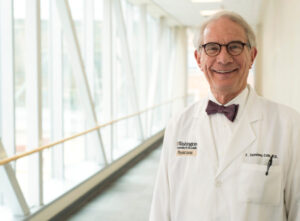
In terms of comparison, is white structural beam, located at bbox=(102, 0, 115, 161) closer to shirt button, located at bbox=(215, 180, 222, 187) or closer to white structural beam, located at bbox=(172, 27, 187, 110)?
shirt button, located at bbox=(215, 180, 222, 187)

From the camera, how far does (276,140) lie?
1567 millimetres

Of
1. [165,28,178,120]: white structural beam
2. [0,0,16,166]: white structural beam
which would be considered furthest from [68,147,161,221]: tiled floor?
[165,28,178,120]: white structural beam

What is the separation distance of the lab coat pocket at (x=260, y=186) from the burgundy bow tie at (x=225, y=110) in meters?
0.23

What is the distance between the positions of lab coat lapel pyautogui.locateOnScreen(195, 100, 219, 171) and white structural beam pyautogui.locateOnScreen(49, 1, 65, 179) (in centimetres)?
473

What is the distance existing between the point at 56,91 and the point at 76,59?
72 cm

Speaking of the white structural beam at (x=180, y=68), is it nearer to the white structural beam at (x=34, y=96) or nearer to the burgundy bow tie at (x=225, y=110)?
the white structural beam at (x=34, y=96)

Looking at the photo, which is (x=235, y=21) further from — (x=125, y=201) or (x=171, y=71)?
(x=171, y=71)

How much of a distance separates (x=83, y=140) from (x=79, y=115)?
2.12ft

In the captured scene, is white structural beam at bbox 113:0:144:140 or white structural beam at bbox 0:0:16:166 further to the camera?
white structural beam at bbox 113:0:144:140

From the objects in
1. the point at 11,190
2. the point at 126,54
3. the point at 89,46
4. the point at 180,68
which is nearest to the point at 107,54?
the point at 89,46

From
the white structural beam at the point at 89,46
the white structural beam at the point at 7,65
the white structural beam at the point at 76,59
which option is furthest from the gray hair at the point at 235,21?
the white structural beam at the point at 89,46

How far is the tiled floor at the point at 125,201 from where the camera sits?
501 cm

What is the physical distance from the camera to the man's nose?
61.6 inches

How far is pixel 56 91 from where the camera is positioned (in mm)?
6227
